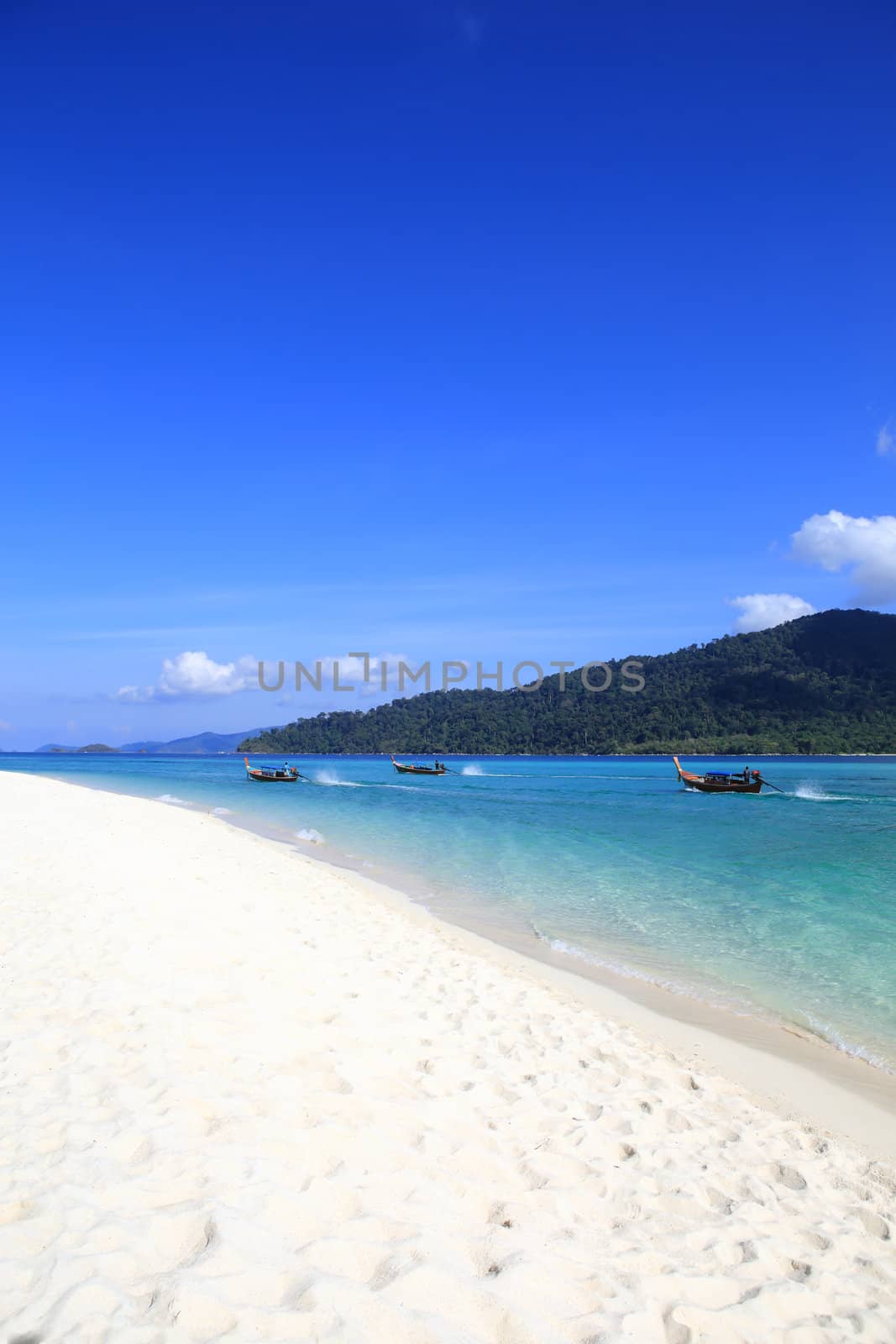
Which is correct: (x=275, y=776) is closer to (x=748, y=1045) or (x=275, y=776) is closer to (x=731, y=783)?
(x=731, y=783)

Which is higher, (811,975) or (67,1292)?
(67,1292)

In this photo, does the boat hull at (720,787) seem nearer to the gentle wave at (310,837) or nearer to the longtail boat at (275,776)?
the longtail boat at (275,776)

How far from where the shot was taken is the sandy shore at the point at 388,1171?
2883 millimetres

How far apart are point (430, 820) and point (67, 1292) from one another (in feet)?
91.8

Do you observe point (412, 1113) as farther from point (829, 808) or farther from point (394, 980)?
point (829, 808)

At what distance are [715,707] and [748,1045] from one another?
415ft

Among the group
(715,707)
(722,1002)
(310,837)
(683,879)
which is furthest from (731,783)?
(715,707)

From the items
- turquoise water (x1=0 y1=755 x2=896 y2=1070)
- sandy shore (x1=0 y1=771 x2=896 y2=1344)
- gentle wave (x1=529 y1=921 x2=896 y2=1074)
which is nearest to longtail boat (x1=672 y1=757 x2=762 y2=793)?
turquoise water (x1=0 y1=755 x2=896 y2=1070)

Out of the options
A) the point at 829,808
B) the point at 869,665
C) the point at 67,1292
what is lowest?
the point at 829,808

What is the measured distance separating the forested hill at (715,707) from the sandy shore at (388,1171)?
112296 mm

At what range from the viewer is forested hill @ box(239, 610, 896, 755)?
112 metres

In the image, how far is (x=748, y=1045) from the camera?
7.03m

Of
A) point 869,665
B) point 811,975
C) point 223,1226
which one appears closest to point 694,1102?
point 223,1226

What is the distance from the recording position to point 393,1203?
353 centimetres
